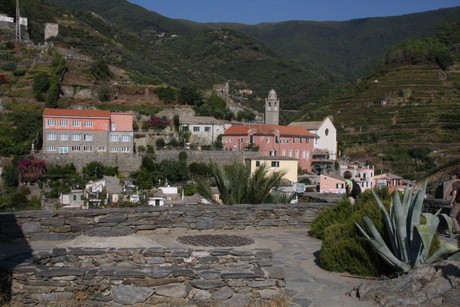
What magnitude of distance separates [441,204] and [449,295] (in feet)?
19.7

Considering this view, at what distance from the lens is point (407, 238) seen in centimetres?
607

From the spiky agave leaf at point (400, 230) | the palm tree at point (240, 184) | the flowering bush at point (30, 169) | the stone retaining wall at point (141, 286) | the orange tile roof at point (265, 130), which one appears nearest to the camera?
the stone retaining wall at point (141, 286)

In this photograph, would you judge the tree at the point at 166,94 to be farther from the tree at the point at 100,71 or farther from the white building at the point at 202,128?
the tree at the point at 100,71

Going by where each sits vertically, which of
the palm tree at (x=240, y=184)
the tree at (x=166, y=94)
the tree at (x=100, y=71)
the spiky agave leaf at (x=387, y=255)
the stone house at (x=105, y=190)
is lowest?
the stone house at (x=105, y=190)

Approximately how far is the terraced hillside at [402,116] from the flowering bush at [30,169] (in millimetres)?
34770

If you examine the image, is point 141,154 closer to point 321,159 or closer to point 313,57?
point 321,159

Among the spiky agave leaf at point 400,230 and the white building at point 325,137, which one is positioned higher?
the white building at point 325,137

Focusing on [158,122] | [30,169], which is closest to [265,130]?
[158,122]

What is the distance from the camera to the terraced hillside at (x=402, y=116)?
5869 cm

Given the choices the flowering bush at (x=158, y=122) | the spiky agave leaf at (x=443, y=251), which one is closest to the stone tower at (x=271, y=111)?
the flowering bush at (x=158, y=122)

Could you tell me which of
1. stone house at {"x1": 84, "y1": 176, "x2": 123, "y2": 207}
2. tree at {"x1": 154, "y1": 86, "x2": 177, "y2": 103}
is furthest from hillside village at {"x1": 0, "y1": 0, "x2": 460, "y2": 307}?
stone house at {"x1": 84, "y1": 176, "x2": 123, "y2": 207}

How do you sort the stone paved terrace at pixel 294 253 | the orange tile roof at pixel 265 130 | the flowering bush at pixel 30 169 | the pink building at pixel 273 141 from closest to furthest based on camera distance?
the stone paved terrace at pixel 294 253, the flowering bush at pixel 30 169, the pink building at pixel 273 141, the orange tile roof at pixel 265 130

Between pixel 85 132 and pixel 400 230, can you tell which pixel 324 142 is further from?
pixel 400 230

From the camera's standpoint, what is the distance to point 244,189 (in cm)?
1159
